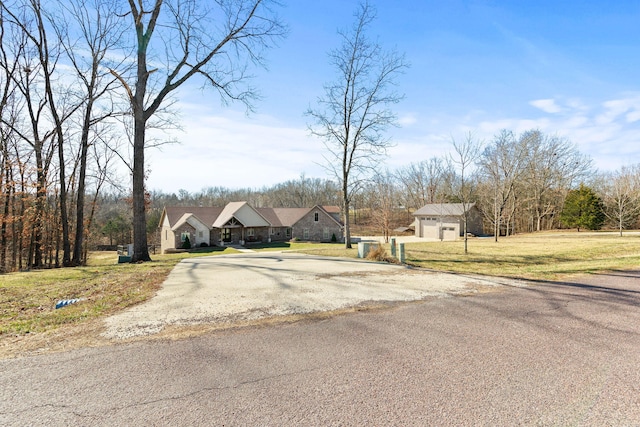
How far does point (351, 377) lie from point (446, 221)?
37.6 metres

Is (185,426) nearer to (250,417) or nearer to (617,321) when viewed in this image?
(250,417)

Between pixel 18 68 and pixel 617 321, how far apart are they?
23.6 metres

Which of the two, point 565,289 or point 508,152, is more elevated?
point 508,152

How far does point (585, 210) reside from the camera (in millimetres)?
32312

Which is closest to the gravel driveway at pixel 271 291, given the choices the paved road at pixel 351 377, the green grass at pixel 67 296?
the green grass at pixel 67 296

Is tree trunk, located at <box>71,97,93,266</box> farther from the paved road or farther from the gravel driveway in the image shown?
the paved road

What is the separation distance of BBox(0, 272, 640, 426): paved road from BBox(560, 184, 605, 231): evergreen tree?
34981 mm

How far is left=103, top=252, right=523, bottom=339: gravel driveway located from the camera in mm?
Answer: 5023

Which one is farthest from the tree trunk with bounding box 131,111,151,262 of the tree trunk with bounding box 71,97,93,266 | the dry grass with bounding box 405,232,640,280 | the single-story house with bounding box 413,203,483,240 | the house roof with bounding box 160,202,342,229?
the single-story house with bounding box 413,203,483,240

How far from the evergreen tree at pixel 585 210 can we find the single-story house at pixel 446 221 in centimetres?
884

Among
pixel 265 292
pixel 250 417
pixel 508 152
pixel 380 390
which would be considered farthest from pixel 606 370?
pixel 508 152

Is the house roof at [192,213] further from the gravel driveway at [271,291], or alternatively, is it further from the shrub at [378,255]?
the gravel driveway at [271,291]

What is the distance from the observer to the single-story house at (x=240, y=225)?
32969 mm

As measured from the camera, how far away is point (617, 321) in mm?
4984
